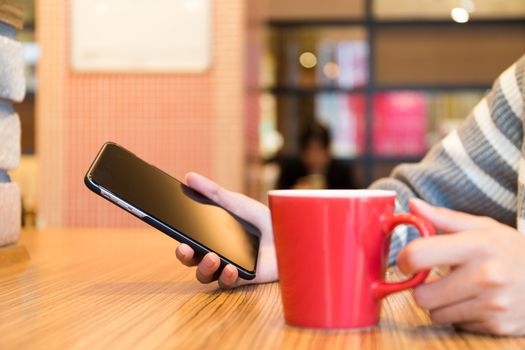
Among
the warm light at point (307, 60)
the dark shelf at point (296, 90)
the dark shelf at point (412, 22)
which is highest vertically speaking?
the dark shelf at point (412, 22)

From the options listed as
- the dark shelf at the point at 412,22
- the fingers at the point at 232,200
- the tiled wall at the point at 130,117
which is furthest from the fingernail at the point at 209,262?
the dark shelf at the point at 412,22

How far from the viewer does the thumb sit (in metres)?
0.50

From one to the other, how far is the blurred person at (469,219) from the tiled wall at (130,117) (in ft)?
4.95

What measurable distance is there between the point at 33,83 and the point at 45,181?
3.87ft

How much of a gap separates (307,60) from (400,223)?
175 inches

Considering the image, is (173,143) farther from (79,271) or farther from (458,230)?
(458,230)

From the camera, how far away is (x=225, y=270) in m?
0.64

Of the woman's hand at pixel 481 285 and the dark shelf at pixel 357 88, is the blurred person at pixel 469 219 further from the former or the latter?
the dark shelf at pixel 357 88

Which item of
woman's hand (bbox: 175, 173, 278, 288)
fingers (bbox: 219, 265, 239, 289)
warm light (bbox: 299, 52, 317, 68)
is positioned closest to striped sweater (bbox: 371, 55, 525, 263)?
woman's hand (bbox: 175, 173, 278, 288)

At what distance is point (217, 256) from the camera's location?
64 cm

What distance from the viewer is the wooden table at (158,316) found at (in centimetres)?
45

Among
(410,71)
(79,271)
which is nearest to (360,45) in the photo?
(410,71)

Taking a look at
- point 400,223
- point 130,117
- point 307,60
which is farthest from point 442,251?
point 307,60

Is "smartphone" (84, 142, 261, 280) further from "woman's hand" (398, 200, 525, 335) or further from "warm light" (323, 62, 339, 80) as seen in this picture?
"warm light" (323, 62, 339, 80)
